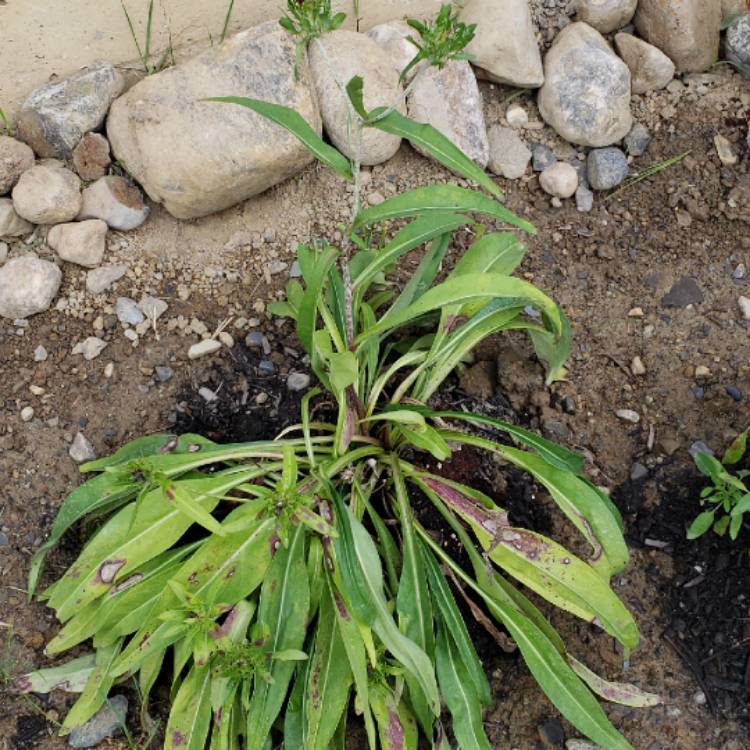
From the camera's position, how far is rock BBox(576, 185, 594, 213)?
125 inches

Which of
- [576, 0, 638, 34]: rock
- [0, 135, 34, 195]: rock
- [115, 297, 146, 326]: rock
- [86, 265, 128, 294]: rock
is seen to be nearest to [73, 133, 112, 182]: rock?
[0, 135, 34, 195]: rock

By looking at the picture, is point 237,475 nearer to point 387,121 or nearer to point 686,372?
point 387,121

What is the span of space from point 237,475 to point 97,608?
50cm

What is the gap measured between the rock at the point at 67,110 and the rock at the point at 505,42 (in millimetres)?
1241

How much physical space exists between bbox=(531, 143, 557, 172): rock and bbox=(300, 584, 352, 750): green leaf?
5.53ft

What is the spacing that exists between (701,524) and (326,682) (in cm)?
115

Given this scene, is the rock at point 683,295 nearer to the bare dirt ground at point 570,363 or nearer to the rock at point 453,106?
the bare dirt ground at point 570,363

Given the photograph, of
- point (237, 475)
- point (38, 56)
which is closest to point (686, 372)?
point (237, 475)

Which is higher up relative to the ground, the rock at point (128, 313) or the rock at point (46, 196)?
the rock at point (46, 196)

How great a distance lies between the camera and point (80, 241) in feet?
9.59

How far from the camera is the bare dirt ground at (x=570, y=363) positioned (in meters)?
2.56

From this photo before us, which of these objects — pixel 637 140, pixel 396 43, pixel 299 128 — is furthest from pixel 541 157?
pixel 299 128

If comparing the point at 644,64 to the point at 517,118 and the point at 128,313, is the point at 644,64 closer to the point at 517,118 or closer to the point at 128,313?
the point at 517,118

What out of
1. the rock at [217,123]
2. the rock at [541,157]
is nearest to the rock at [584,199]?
the rock at [541,157]
